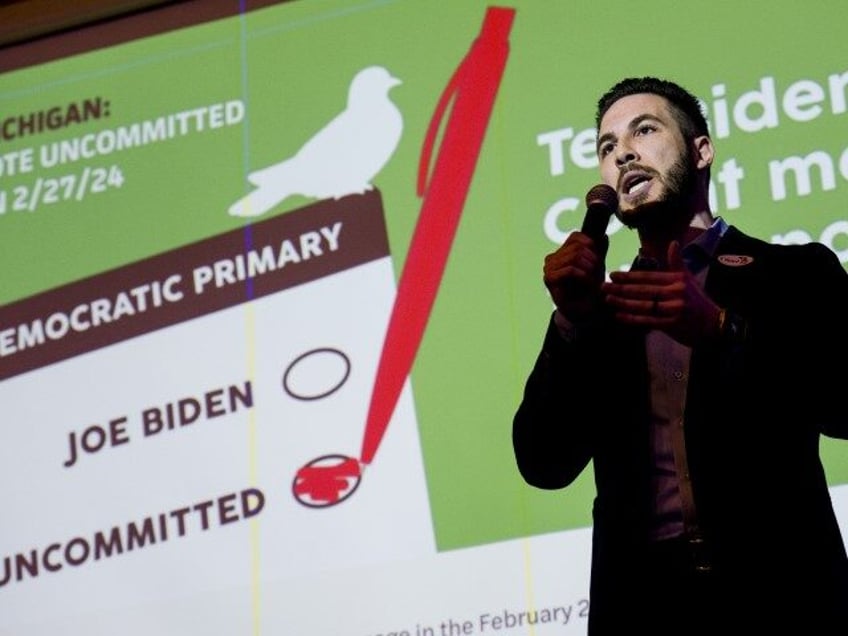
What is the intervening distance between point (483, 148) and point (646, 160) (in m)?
0.81

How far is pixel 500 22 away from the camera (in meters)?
2.89

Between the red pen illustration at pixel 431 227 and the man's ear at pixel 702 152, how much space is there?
76 centimetres

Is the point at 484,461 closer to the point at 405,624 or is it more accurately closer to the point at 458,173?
the point at 405,624

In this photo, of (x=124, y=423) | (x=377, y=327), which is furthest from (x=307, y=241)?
(x=124, y=423)

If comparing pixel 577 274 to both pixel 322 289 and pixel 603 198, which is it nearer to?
pixel 603 198

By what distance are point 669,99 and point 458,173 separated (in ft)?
2.49

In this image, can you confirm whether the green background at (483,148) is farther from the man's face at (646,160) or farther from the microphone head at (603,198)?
the microphone head at (603,198)

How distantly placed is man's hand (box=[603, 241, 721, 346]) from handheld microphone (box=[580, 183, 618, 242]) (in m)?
0.05

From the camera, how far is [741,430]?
1.78 meters

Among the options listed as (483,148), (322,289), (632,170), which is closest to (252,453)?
(322,289)

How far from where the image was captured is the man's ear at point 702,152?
205cm

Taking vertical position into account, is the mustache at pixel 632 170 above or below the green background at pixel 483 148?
below

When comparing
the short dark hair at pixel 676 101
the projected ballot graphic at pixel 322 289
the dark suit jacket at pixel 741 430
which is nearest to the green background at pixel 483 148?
the projected ballot graphic at pixel 322 289

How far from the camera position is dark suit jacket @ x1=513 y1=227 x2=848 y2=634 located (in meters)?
1.72
